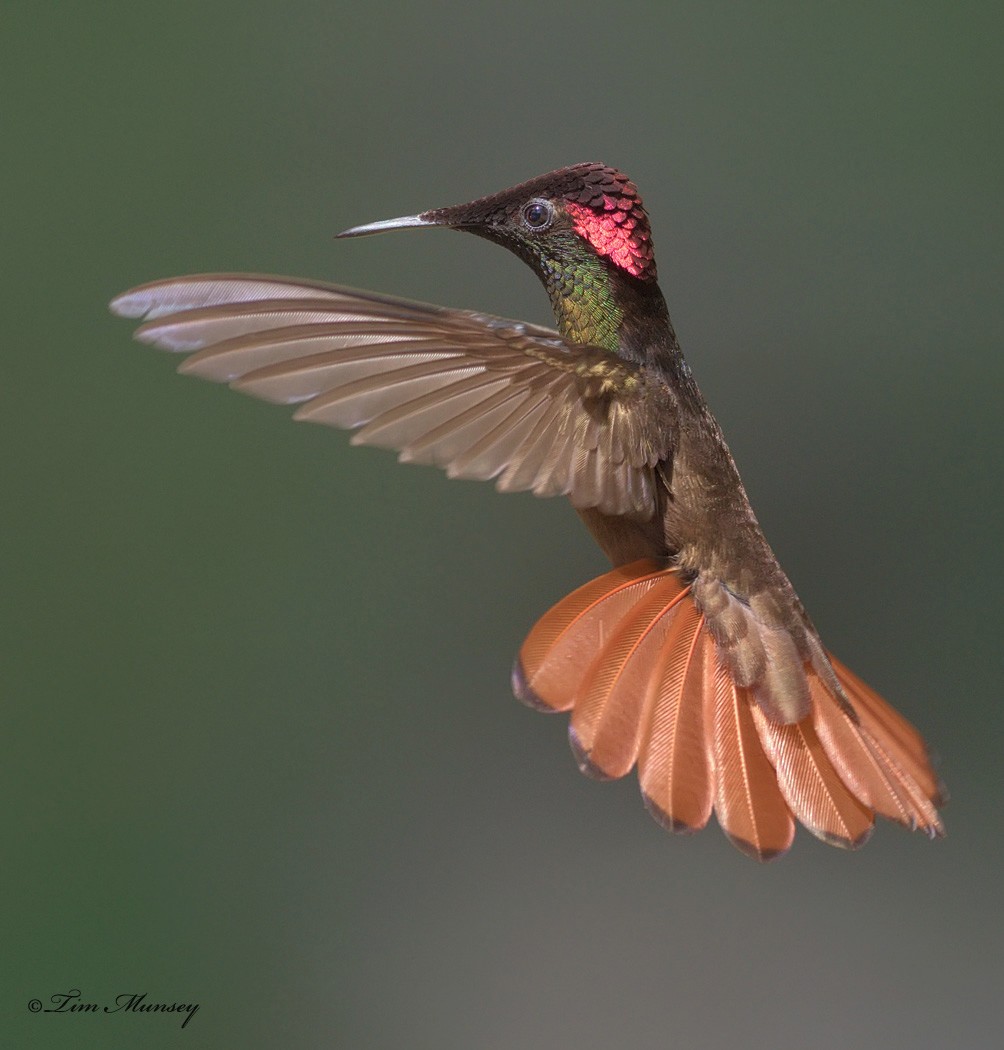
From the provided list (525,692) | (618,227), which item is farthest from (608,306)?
(525,692)

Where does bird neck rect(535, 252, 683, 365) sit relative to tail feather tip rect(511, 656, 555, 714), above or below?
above

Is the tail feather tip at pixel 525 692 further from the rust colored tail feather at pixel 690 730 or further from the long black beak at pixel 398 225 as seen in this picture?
the long black beak at pixel 398 225

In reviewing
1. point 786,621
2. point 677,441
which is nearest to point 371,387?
point 677,441

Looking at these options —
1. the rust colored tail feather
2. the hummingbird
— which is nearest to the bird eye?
the hummingbird

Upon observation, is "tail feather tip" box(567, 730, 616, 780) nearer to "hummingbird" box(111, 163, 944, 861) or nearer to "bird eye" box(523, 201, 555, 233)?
"hummingbird" box(111, 163, 944, 861)

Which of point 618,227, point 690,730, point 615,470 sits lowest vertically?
point 690,730

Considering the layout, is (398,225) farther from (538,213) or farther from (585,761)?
(585,761)

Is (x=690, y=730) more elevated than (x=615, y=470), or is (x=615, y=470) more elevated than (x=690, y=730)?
(x=615, y=470)

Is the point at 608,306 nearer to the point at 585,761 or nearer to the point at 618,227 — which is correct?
the point at 618,227
